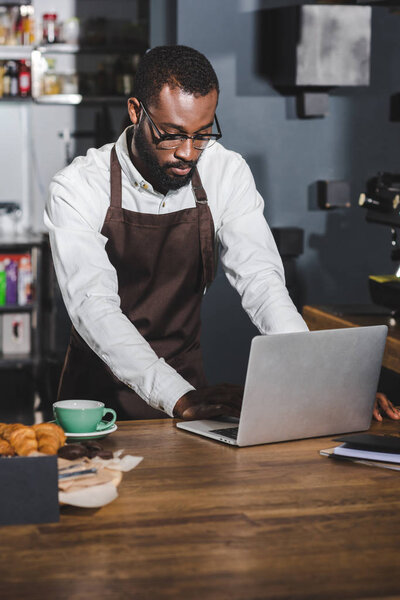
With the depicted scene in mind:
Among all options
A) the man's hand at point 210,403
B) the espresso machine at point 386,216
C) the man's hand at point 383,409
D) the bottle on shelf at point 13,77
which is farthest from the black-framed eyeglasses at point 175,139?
the bottle on shelf at point 13,77

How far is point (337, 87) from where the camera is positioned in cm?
362

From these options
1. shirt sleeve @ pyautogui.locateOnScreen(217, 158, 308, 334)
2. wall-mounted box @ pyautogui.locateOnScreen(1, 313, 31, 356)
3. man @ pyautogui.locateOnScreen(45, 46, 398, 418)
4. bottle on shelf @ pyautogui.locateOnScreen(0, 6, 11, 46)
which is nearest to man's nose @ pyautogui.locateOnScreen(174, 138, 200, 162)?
man @ pyautogui.locateOnScreen(45, 46, 398, 418)

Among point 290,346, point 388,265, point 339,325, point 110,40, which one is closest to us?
point 290,346

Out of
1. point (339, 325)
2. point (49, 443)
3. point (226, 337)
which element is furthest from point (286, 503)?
point (226, 337)

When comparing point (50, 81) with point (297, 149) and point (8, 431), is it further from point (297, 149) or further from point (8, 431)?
point (8, 431)

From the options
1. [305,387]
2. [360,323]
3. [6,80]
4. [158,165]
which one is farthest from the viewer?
[6,80]

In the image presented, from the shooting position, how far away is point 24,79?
5941 millimetres

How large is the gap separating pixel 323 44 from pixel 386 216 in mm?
892

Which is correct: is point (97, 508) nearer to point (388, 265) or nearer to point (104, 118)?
point (388, 265)

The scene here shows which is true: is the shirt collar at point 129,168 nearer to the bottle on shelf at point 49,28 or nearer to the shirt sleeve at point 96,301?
the shirt sleeve at point 96,301

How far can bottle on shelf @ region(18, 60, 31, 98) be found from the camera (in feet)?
19.5

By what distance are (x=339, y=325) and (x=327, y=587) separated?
1.99 m

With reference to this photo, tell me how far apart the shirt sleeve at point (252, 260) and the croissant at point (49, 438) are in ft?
2.60

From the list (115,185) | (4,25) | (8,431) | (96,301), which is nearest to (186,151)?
(115,185)
